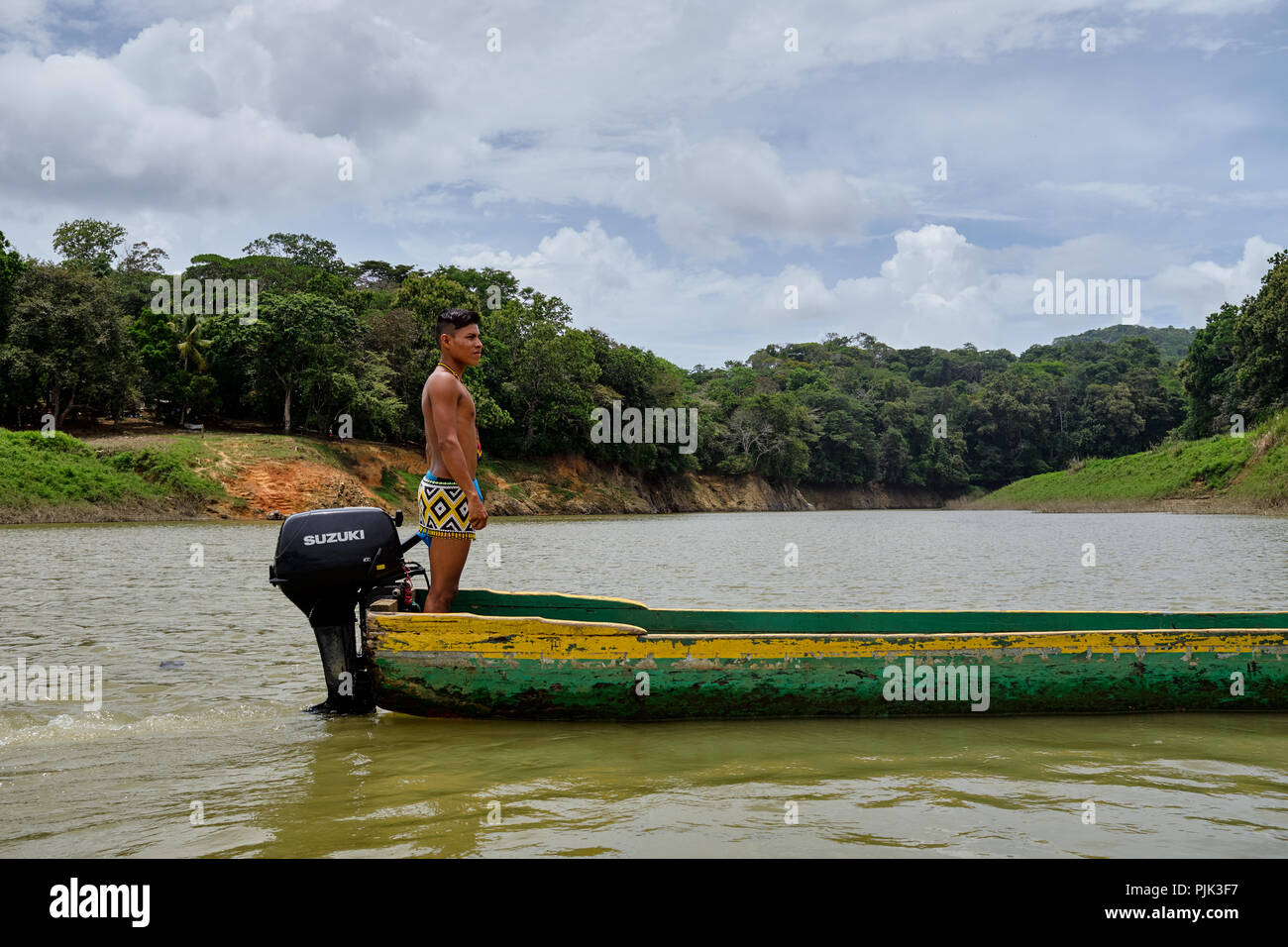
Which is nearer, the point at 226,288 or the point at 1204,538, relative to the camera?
the point at 1204,538

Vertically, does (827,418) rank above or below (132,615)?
above

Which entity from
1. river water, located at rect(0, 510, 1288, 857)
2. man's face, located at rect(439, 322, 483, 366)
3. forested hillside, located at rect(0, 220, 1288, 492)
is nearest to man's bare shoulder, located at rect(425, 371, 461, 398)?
man's face, located at rect(439, 322, 483, 366)

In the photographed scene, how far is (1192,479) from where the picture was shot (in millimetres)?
50938

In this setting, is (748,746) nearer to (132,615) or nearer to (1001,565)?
(132,615)

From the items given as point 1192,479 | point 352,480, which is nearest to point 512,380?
point 352,480

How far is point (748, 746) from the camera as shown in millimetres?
5582

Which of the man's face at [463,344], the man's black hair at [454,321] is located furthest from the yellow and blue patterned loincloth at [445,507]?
the man's black hair at [454,321]

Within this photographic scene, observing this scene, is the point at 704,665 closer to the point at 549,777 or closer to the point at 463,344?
the point at 549,777

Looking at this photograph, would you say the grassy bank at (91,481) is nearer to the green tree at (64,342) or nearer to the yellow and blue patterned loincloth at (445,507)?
the green tree at (64,342)

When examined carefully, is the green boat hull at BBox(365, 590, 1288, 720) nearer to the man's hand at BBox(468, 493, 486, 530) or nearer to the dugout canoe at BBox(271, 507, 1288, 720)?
the dugout canoe at BBox(271, 507, 1288, 720)

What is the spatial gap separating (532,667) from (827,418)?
86.2 m

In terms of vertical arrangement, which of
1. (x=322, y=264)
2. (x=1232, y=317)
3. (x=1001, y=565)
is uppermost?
(x=322, y=264)

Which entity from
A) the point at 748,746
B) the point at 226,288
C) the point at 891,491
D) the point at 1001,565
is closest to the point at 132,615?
the point at 748,746
